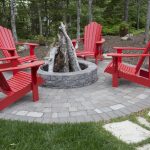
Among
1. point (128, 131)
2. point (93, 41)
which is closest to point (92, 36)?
point (93, 41)

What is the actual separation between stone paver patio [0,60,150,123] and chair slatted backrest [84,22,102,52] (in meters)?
→ 1.99

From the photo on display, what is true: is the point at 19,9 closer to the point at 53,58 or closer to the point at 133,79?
the point at 53,58

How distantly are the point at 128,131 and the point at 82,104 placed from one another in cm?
101

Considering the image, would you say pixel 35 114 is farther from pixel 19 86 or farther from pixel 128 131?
pixel 128 131

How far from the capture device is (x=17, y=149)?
2.66 meters

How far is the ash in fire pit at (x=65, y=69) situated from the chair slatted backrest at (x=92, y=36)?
3.92 feet

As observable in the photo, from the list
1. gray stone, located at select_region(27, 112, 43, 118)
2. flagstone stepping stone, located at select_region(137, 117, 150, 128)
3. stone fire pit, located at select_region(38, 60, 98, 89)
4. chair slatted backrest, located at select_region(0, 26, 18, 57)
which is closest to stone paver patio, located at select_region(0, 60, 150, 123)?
gray stone, located at select_region(27, 112, 43, 118)

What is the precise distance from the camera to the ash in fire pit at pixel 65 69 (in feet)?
15.3

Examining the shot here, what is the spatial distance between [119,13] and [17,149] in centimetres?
1395

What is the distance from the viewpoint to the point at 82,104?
3922 mm

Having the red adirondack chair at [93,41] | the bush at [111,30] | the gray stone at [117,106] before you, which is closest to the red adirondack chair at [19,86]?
the gray stone at [117,106]

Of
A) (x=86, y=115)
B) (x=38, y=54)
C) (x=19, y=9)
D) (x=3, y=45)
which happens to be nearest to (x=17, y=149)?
(x=86, y=115)

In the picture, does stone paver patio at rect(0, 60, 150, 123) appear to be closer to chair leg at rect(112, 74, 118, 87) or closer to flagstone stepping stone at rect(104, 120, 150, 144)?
chair leg at rect(112, 74, 118, 87)

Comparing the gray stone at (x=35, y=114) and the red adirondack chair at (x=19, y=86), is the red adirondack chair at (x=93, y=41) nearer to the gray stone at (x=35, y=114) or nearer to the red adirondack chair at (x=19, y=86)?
the red adirondack chair at (x=19, y=86)
